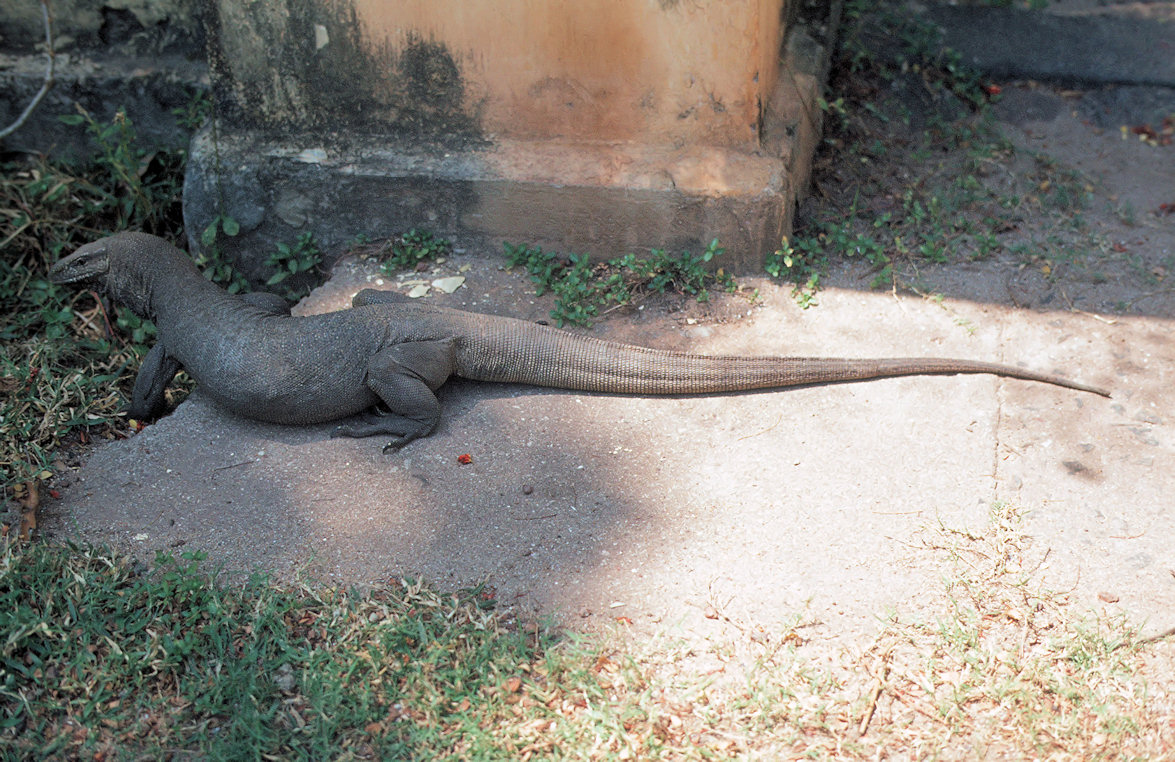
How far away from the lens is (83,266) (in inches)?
173

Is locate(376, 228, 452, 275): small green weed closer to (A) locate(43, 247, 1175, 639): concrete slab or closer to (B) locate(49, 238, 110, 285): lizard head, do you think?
(A) locate(43, 247, 1175, 639): concrete slab

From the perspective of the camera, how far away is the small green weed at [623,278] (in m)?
4.46

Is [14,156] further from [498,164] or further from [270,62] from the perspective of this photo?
[498,164]

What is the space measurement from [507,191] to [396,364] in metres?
1.18

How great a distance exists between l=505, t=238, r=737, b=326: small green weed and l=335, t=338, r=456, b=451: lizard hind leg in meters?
0.76

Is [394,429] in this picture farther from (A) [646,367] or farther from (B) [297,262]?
(B) [297,262]

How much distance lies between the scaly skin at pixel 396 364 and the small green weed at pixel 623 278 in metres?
0.49

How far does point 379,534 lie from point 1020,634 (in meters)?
2.21

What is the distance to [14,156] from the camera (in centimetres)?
557

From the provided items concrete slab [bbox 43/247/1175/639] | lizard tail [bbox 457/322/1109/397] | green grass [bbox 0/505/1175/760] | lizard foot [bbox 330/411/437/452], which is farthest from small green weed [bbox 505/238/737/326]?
green grass [bbox 0/505/1175/760]

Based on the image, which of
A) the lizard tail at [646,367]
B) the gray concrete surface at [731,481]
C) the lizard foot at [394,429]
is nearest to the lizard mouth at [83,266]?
the gray concrete surface at [731,481]

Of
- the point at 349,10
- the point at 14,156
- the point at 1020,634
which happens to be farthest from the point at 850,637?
the point at 14,156

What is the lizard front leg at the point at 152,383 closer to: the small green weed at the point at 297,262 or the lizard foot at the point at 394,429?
the small green weed at the point at 297,262

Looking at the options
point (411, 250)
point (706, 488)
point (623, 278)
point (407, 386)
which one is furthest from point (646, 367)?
point (411, 250)
